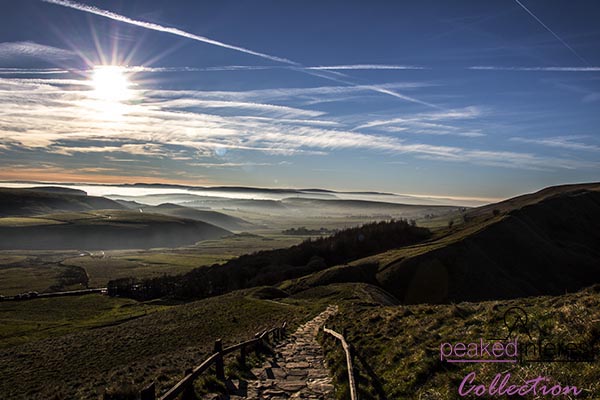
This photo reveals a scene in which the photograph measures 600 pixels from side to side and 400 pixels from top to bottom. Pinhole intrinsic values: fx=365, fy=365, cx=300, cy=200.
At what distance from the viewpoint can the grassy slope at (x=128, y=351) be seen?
25.8 metres

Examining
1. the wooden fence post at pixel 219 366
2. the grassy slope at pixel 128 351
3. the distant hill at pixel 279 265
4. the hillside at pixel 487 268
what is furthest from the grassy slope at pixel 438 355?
the distant hill at pixel 279 265

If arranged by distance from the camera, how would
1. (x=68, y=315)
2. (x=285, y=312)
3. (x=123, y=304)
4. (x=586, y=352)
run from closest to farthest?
(x=586, y=352), (x=285, y=312), (x=68, y=315), (x=123, y=304)

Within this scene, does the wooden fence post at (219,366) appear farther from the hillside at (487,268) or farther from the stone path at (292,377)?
the hillside at (487,268)

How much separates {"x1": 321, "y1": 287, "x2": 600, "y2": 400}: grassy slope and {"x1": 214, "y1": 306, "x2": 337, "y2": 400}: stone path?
77cm

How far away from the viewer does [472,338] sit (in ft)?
45.8

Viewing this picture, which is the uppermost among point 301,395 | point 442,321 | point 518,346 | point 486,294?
point 518,346

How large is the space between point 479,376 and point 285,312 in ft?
144

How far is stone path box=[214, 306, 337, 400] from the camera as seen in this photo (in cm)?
1352

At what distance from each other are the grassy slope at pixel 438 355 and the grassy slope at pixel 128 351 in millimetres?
9745

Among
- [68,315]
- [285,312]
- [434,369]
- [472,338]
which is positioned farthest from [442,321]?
[68,315]

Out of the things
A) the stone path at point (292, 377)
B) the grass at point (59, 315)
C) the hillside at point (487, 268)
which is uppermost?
the stone path at point (292, 377)

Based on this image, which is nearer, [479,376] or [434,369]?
[479,376]

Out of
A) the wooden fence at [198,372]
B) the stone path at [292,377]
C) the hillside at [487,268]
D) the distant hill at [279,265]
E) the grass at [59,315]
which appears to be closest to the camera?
the wooden fence at [198,372]

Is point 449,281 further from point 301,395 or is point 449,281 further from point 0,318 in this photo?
point 0,318
